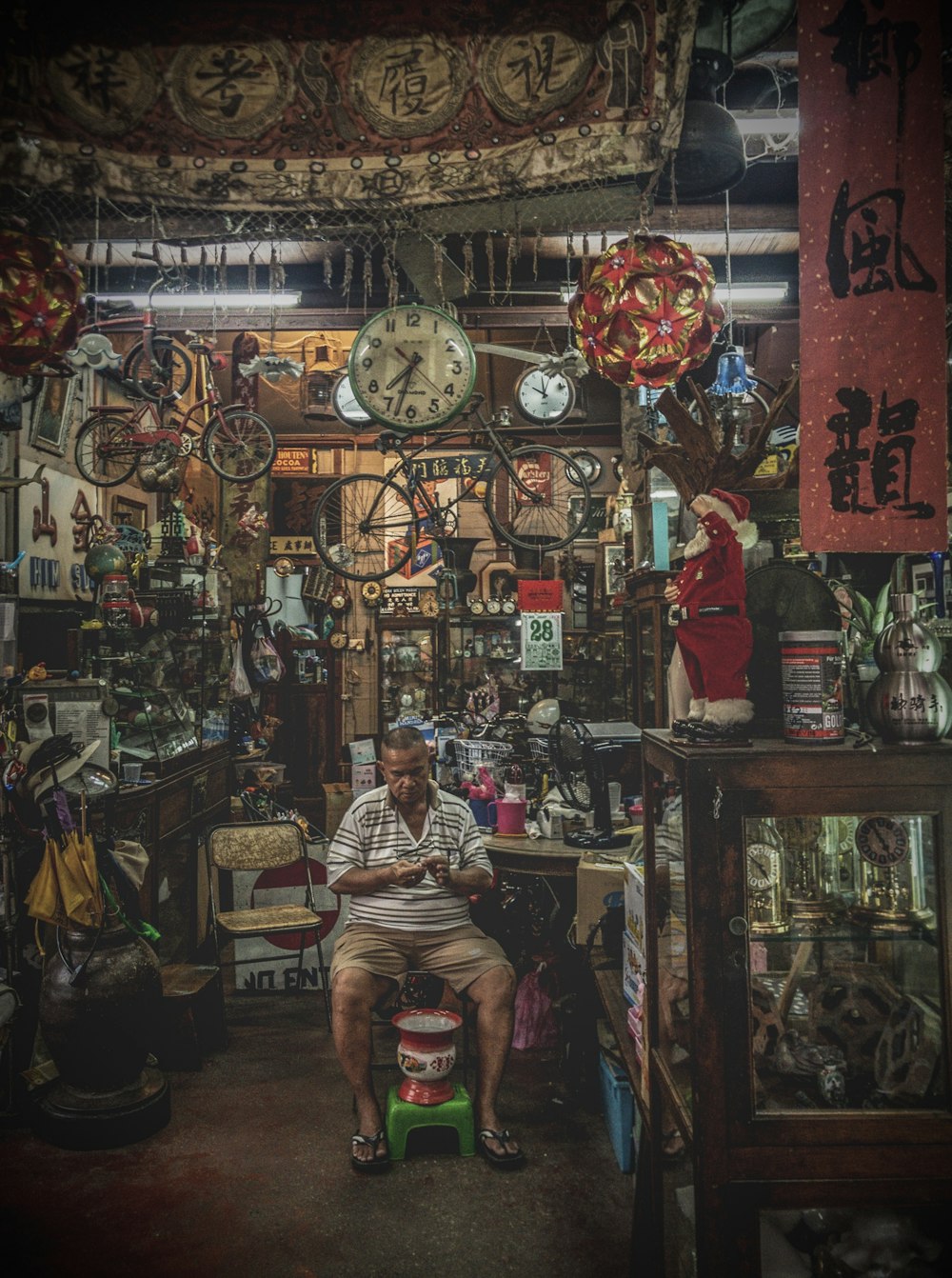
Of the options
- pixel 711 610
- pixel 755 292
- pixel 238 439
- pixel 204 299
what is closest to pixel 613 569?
pixel 755 292

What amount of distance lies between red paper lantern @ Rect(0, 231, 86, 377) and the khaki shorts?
2.73 m

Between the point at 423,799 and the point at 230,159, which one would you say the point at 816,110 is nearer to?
the point at 230,159

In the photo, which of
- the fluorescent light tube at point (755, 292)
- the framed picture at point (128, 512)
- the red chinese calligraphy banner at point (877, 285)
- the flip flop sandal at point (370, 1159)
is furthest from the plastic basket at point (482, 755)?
the red chinese calligraphy banner at point (877, 285)

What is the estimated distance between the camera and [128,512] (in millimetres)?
7715

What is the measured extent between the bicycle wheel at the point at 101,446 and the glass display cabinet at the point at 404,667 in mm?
3975

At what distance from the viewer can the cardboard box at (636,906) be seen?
288 centimetres

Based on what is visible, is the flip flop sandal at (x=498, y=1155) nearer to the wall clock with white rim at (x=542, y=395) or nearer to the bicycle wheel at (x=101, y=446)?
the bicycle wheel at (x=101, y=446)

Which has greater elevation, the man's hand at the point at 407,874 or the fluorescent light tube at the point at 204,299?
the fluorescent light tube at the point at 204,299

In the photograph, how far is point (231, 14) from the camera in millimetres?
2387

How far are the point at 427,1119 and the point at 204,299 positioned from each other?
528 cm

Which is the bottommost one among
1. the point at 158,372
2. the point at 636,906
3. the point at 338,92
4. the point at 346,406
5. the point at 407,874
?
the point at 407,874

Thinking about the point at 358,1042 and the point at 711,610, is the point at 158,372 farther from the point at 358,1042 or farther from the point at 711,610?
the point at 711,610

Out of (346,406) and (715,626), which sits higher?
(346,406)

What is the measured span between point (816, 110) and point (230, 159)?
5.24ft
